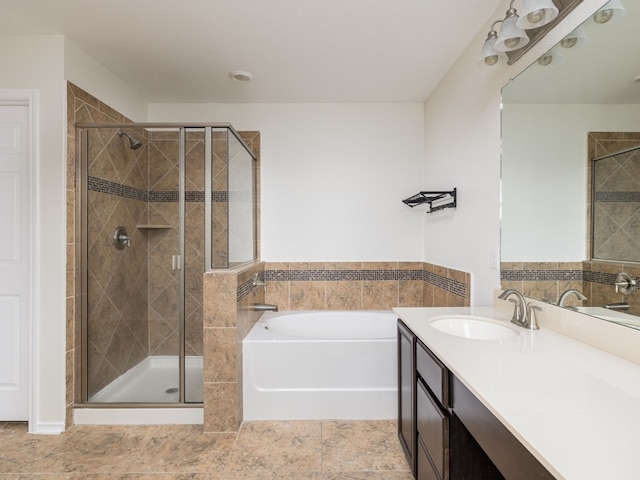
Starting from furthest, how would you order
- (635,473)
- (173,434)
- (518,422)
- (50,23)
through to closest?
(173,434)
(50,23)
(518,422)
(635,473)

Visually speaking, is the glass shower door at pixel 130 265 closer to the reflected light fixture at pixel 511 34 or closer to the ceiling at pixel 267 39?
the ceiling at pixel 267 39

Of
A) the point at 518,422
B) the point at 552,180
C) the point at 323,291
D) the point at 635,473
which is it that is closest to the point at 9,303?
the point at 323,291

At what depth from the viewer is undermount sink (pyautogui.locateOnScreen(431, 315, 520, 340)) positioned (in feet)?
5.32

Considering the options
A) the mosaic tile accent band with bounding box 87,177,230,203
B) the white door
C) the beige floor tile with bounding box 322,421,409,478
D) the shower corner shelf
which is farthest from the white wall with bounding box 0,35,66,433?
the beige floor tile with bounding box 322,421,409,478

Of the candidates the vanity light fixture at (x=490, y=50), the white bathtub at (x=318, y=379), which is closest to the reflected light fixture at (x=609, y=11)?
the vanity light fixture at (x=490, y=50)

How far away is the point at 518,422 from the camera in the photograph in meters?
0.75

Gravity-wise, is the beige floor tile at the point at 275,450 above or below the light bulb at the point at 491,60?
below

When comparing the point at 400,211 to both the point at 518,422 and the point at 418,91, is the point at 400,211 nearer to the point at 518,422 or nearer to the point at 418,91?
the point at 418,91

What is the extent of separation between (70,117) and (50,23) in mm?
517

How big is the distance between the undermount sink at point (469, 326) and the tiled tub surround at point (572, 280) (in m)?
0.23

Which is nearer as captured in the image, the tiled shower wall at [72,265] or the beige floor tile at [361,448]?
the beige floor tile at [361,448]

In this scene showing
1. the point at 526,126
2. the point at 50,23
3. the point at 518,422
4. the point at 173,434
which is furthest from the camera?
the point at 173,434

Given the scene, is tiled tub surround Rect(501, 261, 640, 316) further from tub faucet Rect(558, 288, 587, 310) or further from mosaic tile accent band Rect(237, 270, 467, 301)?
mosaic tile accent band Rect(237, 270, 467, 301)

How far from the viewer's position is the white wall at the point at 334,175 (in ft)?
10.4
